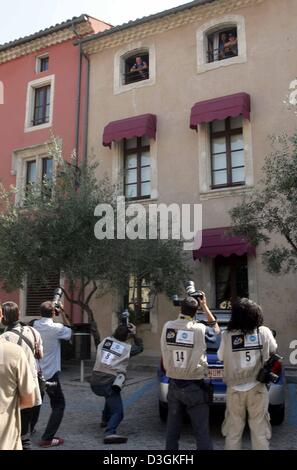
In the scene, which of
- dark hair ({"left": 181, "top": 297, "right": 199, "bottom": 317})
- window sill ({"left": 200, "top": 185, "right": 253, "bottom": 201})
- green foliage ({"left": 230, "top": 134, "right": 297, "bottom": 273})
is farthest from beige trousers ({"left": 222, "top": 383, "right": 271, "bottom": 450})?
window sill ({"left": 200, "top": 185, "right": 253, "bottom": 201})

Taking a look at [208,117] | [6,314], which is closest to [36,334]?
[6,314]

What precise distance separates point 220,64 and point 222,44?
0.95 meters

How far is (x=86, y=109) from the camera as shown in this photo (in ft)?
54.0

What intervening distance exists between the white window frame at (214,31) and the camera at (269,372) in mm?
11385

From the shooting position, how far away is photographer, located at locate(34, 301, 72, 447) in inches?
235

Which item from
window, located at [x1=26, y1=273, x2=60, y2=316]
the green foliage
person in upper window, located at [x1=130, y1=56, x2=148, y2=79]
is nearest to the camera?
the green foliage

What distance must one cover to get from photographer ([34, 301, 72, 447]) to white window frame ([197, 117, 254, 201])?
8.21 metres

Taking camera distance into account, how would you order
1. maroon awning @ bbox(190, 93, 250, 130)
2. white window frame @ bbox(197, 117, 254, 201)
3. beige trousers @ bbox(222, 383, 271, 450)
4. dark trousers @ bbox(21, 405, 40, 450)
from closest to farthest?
beige trousers @ bbox(222, 383, 271, 450) < dark trousers @ bbox(21, 405, 40, 450) < maroon awning @ bbox(190, 93, 250, 130) < white window frame @ bbox(197, 117, 254, 201)

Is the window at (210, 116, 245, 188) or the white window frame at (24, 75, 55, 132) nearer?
the window at (210, 116, 245, 188)

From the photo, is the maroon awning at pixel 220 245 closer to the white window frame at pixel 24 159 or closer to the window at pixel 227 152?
the window at pixel 227 152

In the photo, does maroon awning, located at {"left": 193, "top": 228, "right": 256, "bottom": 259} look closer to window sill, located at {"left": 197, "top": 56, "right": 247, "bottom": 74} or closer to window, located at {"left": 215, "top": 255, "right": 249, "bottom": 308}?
window, located at {"left": 215, "top": 255, "right": 249, "bottom": 308}

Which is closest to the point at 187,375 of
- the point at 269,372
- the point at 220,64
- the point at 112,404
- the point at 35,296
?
the point at 269,372

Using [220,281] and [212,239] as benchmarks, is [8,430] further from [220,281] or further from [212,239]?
[220,281]

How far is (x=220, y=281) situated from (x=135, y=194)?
3.98 m
